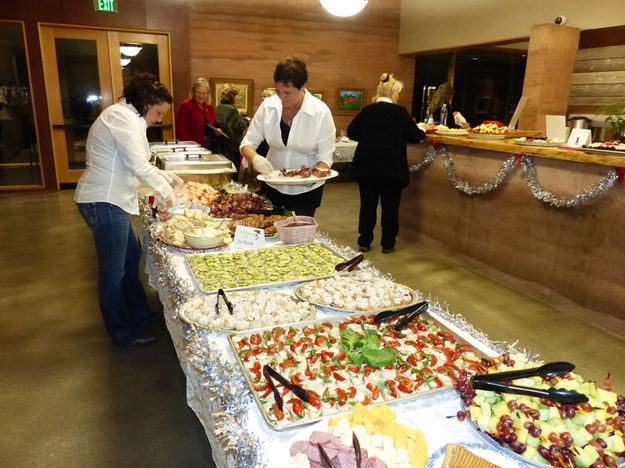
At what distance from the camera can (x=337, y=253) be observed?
209cm

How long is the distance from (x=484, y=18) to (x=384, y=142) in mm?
3889

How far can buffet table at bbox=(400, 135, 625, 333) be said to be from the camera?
122 inches

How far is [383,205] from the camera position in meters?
4.61

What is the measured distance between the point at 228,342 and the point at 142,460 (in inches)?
39.4

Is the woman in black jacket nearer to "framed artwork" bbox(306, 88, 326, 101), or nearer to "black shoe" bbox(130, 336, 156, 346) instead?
"black shoe" bbox(130, 336, 156, 346)

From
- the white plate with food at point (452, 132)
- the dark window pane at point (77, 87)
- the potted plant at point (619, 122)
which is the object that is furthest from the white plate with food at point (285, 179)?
the dark window pane at point (77, 87)

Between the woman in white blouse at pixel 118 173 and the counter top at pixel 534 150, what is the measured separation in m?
2.58

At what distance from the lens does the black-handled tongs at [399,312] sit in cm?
141

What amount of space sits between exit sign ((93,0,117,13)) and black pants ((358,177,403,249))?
4971mm

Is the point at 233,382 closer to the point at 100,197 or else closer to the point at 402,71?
the point at 100,197

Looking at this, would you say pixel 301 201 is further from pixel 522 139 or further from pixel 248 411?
pixel 522 139

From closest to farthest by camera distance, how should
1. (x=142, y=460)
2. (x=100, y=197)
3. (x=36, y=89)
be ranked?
1. (x=142, y=460)
2. (x=100, y=197)
3. (x=36, y=89)

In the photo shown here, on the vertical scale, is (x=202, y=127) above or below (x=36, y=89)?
below

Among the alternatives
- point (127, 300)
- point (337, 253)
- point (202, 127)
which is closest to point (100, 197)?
point (127, 300)
